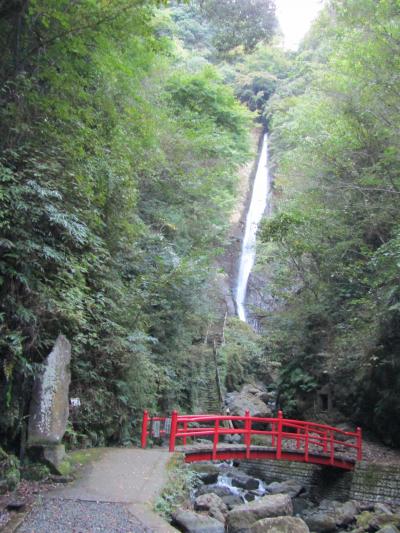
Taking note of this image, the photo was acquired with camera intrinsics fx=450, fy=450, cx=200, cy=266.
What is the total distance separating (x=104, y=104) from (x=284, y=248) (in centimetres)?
899

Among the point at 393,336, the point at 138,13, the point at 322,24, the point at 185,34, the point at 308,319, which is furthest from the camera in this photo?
the point at 185,34

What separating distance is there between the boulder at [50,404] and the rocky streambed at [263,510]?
202cm

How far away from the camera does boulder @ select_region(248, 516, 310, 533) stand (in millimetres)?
6309

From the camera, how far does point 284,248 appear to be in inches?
651

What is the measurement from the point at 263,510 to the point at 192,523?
7.84 ft

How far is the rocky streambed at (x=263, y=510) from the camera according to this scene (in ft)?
20.9

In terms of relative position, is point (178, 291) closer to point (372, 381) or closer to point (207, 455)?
point (207, 455)

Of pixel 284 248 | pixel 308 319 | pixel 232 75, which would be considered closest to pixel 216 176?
pixel 284 248

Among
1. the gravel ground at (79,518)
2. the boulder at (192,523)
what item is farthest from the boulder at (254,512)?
the gravel ground at (79,518)

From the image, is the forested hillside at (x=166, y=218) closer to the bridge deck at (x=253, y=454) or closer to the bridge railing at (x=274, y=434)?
the bridge railing at (x=274, y=434)

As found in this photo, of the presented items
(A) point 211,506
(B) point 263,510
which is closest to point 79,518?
(B) point 263,510

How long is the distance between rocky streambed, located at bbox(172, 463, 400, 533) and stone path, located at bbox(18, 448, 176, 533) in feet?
2.22

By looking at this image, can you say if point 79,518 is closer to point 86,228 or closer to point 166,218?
point 86,228

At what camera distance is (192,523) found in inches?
233
